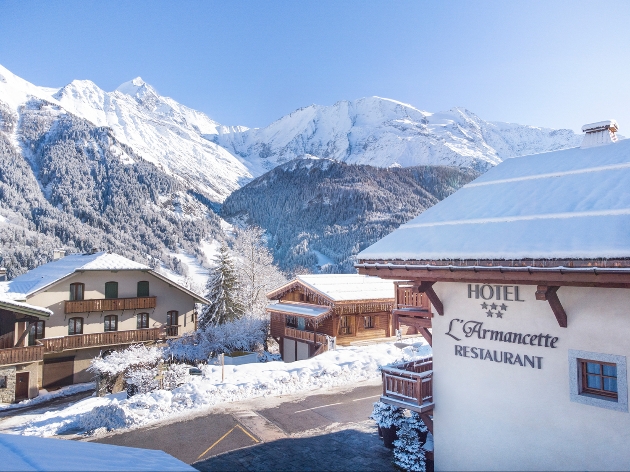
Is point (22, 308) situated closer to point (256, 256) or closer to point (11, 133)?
point (256, 256)

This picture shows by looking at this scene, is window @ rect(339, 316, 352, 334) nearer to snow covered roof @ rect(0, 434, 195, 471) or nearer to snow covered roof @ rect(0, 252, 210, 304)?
snow covered roof @ rect(0, 252, 210, 304)

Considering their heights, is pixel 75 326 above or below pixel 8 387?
above

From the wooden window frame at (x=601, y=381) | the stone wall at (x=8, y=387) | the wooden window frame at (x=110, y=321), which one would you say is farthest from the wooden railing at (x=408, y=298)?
the wooden window frame at (x=110, y=321)

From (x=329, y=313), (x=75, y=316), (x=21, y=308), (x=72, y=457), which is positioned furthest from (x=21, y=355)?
(x=72, y=457)

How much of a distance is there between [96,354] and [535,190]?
31.4 meters

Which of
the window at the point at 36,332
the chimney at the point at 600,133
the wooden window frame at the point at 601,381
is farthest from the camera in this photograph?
the window at the point at 36,332

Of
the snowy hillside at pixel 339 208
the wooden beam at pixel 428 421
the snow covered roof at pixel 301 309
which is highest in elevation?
the snowy hillside at pixel 339 208

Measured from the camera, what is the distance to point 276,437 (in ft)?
48.2

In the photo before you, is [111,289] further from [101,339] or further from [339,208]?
[339,208]

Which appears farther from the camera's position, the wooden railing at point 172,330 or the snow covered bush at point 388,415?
the wooden railing at point 172,330

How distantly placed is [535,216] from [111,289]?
102 ft

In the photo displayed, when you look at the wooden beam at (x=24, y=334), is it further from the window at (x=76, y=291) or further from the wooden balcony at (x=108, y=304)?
the window at (x=76, y=291)

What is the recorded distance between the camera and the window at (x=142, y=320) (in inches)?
1346

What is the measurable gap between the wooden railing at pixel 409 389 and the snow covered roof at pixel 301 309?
720 inches
